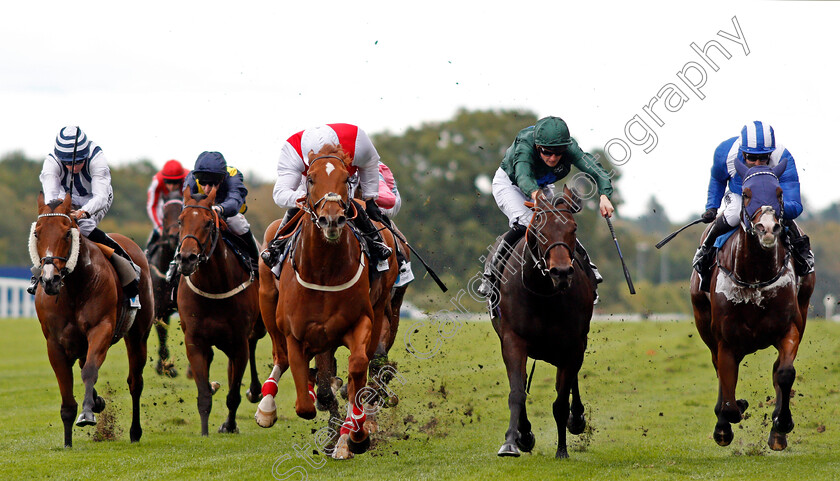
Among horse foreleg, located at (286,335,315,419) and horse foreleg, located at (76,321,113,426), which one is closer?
horse foreleg, located at (286,335,315,419)

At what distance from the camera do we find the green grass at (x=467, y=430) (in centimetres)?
818

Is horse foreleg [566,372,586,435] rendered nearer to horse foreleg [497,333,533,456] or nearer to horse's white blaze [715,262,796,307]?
horse foreleg [497,333,533,456]

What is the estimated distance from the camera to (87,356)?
9328mm

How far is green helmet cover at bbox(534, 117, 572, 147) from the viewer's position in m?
8.77

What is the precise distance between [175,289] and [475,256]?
22.8 meters

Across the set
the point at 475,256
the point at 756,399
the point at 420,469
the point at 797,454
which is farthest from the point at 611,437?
the point at 475,256

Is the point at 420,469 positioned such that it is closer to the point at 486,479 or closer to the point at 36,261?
the point at 486,479

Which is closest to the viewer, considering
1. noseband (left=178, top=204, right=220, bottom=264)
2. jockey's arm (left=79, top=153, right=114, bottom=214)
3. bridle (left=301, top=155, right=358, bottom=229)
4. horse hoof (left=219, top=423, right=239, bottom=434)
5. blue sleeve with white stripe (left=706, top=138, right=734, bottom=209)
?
bridle (left=301, top=155, right=358, bottom=229)

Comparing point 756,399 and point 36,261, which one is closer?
point 36,261

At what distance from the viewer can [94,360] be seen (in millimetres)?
9227

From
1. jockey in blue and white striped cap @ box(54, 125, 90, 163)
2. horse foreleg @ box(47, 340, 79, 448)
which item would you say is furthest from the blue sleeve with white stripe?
horse foreleg @ box(47, 340, 79, 448)

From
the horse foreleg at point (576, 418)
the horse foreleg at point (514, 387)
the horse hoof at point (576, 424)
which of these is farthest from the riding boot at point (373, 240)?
the horse hoof at point (576, 424)

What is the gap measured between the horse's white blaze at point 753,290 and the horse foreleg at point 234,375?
490 centimetres

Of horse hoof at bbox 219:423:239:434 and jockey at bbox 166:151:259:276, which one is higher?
jockey at bbox 166:151:259:276
